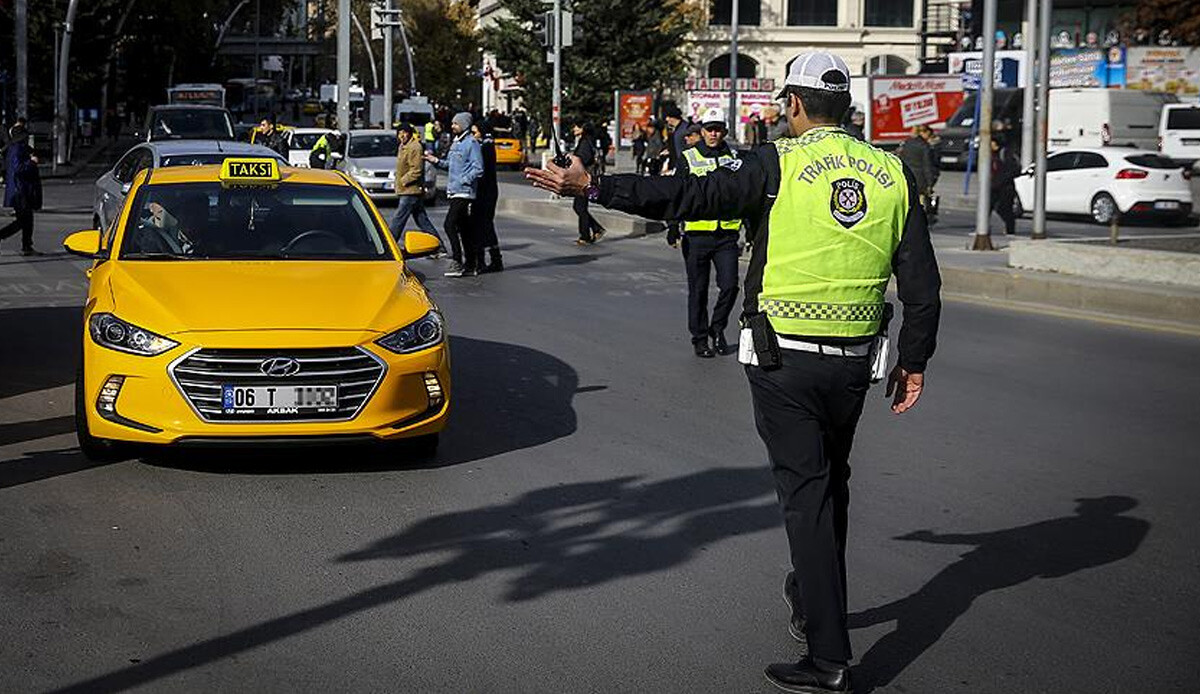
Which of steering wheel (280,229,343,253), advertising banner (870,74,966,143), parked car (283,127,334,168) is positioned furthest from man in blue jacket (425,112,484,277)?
advertising banner (870,74,966,143)

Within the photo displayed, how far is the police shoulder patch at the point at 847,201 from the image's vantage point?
5.20 m

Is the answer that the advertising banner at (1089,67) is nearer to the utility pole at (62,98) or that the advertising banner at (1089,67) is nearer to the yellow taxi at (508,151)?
the yellow taxi at (508,151)

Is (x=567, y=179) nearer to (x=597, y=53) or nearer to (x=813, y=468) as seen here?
(x=813, y=468)

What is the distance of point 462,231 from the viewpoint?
63.6 feet

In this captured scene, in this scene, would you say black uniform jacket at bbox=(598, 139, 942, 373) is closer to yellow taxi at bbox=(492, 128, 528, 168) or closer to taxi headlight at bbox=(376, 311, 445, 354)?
taxi headlight at bbox=(376, 311, 445, 354)

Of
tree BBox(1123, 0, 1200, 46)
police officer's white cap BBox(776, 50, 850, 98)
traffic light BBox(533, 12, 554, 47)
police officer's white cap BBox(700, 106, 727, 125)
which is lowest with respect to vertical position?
police officer's white cap BBox(700, 106, 727, 125)

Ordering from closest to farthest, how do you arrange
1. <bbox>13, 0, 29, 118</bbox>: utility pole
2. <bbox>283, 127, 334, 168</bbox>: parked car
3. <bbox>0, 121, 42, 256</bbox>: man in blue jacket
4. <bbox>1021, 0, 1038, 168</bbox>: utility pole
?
<bbox>0, 121, 42, 256</bbox>: man in blue jacket, <bbox>1021, 0, 1038, 168</bbox>: utility pole, <bbox>283, 127, 334, 168</bbox>: parked car, <bbox>13, 0, 29, 118</bbox>: utility pole

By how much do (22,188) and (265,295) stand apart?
13.6 meters

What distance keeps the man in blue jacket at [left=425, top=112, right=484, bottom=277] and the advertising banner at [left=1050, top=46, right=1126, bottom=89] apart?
135 ft

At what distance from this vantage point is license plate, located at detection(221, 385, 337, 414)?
8.14 metres

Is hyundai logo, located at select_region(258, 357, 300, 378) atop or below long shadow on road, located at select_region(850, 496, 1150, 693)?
atop

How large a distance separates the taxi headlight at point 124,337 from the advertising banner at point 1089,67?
170 feet

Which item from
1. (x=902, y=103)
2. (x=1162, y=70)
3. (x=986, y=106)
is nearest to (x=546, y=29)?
(x=986, y=106)

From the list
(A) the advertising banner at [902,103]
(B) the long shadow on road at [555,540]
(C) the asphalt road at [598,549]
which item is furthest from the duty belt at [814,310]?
(A) the advertising banner at [902,103]
